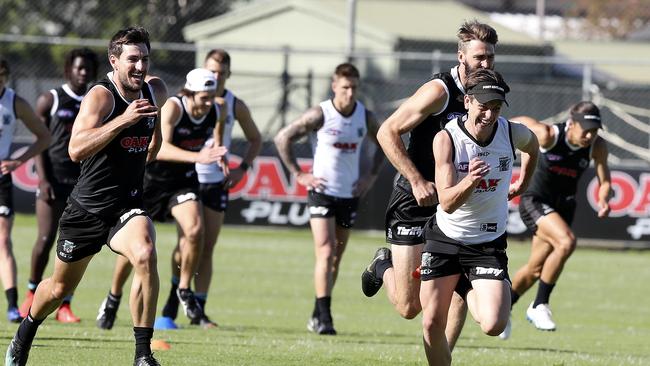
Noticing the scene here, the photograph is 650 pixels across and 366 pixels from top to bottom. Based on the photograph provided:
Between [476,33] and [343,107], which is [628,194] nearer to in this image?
[343,107]

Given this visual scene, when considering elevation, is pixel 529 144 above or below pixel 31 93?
above

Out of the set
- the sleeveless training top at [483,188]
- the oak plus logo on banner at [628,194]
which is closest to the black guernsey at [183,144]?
the sleeveless training top at [483,188]

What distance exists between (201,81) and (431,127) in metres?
3.17

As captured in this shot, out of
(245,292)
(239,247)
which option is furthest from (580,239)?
(245,292)

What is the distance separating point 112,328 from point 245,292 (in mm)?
4095

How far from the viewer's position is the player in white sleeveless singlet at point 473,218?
759 cm

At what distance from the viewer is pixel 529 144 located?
8234 mm

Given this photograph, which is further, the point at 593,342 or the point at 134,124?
the point at 593,342

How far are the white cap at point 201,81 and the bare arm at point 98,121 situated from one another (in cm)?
Result: 311

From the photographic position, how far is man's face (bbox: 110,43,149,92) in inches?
323

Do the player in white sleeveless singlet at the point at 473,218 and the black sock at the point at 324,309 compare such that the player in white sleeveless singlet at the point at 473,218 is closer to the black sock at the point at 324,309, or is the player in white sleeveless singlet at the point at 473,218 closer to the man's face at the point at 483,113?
the man's face at the point at 483,113

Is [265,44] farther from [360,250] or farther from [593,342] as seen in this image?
[593,342]

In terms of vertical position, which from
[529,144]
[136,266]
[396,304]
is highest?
[529,144]

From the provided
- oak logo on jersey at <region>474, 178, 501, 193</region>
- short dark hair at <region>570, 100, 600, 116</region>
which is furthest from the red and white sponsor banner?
oak logo on jersey at <region>474, 178, 501, 193</region>
